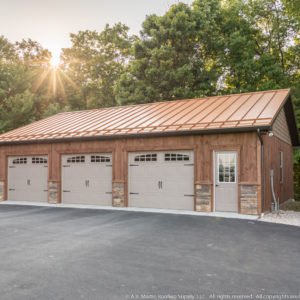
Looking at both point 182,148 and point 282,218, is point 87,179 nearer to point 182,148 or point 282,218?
point 182,148

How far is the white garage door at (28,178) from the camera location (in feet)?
53.7

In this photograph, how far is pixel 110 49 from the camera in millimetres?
38219

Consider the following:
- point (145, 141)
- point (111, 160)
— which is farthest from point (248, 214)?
point (111, 160)

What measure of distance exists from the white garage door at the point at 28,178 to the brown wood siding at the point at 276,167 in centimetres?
1010

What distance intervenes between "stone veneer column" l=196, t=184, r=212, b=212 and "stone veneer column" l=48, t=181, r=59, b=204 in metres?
6.97

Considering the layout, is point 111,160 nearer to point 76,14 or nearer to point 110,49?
point 76,14

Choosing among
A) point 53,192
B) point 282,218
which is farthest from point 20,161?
A: point 282,218

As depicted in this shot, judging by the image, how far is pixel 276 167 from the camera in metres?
14.5

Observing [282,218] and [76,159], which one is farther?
[76,159]

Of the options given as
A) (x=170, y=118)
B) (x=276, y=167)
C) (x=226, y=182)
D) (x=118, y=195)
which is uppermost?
(x=170, y=118)

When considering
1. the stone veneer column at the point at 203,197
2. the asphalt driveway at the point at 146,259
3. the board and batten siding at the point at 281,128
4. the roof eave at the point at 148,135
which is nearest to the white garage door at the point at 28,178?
the roof eave at the point at 148,135

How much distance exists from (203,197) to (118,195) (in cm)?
378

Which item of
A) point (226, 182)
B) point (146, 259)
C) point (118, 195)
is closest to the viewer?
point (146, 259)

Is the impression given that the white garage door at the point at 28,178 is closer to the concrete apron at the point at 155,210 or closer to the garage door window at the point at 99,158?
the concrete apron at the point at 155,210
